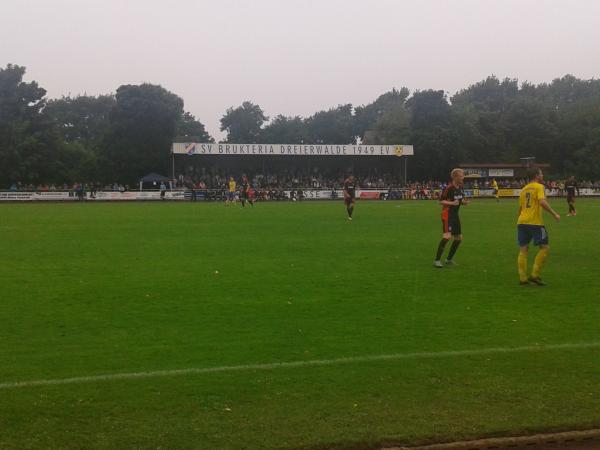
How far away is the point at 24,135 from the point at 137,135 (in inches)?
468

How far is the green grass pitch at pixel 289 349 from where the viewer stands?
490cm

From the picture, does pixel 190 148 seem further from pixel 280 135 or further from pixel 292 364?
pixel 292 364

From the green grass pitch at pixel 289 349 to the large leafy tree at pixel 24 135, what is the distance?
59.3 m

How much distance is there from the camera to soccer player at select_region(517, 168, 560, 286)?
10.9 m

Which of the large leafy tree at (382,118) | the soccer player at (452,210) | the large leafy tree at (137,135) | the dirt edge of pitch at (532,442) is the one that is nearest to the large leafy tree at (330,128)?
the large leafy tree at (382,118)

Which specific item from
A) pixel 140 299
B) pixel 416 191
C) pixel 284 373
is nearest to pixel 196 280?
pixel 140 299

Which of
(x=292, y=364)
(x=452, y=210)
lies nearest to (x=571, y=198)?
(x=452, y=210)

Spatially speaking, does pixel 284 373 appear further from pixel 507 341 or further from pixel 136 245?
pixel 136 245

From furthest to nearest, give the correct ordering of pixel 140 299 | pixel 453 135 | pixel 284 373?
1. pixel 453 135
2. pixel 140 299
3. pixel 284 373

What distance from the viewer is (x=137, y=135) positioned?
228 feet

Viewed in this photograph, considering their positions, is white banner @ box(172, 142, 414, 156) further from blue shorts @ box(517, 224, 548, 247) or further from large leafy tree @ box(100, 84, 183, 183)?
blue shorts @ box(517, 224, 548, 247)

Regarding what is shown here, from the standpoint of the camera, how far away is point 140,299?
9.57 meters

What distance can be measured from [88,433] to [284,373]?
1.92 m

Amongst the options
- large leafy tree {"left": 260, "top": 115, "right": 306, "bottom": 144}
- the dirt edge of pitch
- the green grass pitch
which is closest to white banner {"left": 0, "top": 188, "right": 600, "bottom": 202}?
large leafy tree {"left": 260, "top": 115, "right": 306, "bottom": 144}
